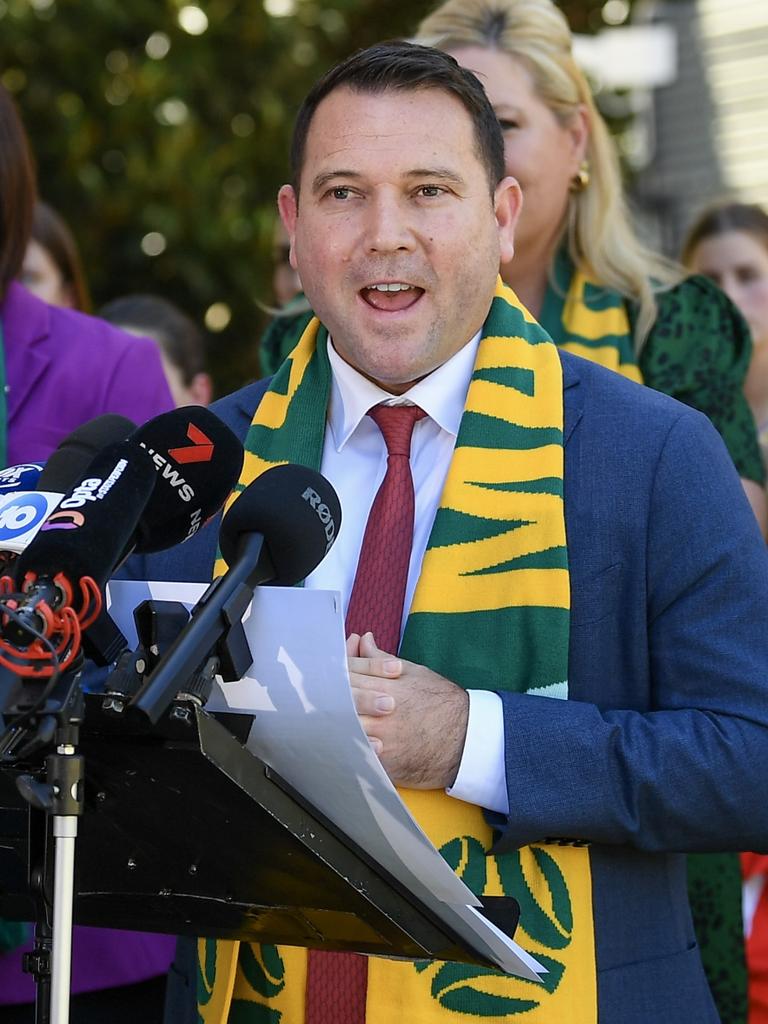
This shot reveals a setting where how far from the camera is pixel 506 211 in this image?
2.87 meters

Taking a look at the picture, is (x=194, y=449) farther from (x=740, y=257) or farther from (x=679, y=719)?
(x=740, y=257)

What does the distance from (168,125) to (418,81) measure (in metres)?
5.08

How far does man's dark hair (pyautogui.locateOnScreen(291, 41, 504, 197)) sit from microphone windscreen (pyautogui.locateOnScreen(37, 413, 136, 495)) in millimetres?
749

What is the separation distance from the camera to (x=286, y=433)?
2.88 m

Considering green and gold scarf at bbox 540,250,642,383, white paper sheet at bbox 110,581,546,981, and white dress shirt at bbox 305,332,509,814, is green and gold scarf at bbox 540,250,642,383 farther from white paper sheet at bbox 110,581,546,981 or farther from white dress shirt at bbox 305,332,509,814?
white paper sheet at bbox 110,581,546,981

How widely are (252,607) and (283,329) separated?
216 cm

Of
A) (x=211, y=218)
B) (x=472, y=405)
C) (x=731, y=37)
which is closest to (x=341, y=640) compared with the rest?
(x=472, y=405)

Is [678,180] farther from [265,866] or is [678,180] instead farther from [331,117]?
[265,866]

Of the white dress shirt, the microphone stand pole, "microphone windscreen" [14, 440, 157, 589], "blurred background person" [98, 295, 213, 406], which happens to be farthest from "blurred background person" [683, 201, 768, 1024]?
the microphone stand pole

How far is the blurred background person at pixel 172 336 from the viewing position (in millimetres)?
5477

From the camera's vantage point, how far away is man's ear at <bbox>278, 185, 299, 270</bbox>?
2911 mm

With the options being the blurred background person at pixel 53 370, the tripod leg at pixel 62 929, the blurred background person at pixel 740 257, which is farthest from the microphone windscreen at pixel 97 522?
the blurred background person at pixel 740 257

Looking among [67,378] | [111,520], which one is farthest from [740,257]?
[111,520]

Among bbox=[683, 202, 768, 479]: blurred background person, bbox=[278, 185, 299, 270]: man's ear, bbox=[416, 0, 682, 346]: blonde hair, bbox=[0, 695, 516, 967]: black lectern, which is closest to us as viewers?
bbox=[0, 695, 516, 967]: black lectern
